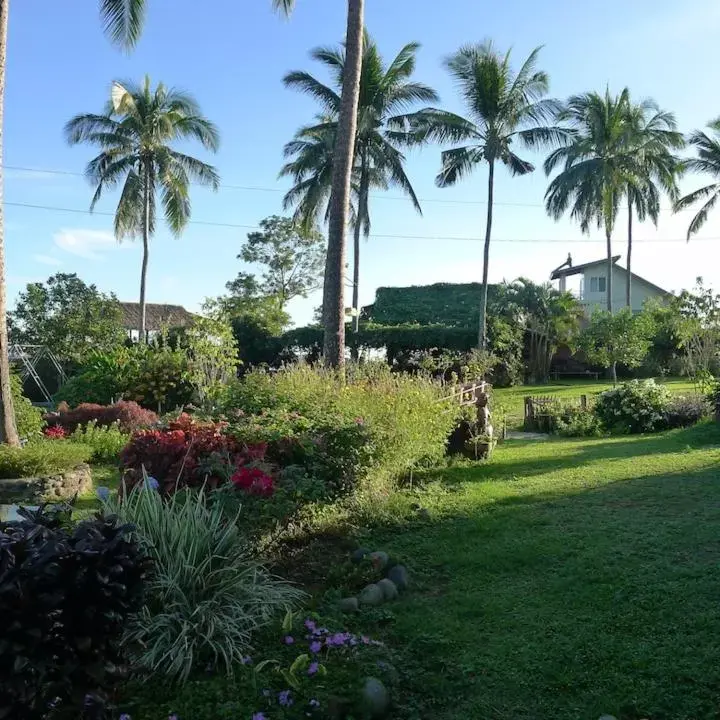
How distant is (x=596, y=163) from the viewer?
33438 millimetres

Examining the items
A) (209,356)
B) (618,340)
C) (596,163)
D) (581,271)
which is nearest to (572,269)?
(581,271)

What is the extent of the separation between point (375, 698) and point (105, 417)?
1106 cm

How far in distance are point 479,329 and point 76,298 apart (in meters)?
15.5

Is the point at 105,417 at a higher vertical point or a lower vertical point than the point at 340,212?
lower

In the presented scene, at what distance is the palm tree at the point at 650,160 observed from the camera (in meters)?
34.8

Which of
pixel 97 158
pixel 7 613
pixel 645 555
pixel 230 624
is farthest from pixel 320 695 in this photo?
pixel 97 158

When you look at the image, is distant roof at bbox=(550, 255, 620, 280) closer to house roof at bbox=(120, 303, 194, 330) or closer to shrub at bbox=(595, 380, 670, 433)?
house roof at bbox=(120, 303, 194, 330)

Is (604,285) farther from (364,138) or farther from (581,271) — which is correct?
(364,138)

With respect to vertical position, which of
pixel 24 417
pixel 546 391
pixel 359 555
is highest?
pixel 546 391

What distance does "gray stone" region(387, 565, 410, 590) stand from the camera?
4781mm

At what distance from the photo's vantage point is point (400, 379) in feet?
30.9

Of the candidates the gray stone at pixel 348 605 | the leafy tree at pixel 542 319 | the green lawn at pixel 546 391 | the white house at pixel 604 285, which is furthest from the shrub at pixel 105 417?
the white house at pixel 604 285

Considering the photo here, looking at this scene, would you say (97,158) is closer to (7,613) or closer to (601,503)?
(601,503)

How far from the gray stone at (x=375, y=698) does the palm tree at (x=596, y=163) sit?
3210cm
